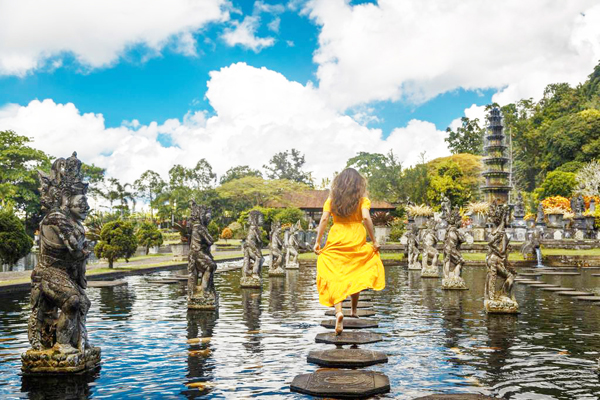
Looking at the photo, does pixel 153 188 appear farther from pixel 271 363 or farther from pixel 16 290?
pixel 271 363

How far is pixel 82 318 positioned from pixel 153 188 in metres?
64.9

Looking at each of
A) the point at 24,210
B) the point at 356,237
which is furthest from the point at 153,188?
the point at 356,237

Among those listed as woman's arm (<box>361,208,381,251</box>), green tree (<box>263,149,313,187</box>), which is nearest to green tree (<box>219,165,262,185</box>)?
green tree (<box>263,149,313,187</box>)

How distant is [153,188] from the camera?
223ft

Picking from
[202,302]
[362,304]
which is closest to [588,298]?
[362,304]

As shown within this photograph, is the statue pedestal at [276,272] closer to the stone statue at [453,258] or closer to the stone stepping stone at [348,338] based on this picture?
the stone statue at [453,258]

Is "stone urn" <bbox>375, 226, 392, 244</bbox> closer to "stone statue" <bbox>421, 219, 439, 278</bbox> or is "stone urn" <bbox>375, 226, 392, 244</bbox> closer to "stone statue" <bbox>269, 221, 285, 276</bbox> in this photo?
"stone statue" <bbox>421, 219, 439, 278</bbox>

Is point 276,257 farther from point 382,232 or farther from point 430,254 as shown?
point 382,232

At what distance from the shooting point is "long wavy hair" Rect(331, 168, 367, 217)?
6.85 meters

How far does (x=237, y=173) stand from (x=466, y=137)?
36.4 metres

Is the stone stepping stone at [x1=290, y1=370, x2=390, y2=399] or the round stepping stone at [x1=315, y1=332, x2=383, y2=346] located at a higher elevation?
the stone stepping stone at [x1=290, y1=370, x2=390, y2=399]

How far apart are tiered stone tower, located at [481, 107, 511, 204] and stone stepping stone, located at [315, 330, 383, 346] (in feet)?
127

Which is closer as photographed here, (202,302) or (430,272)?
(202,302)

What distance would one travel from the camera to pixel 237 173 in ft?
254
